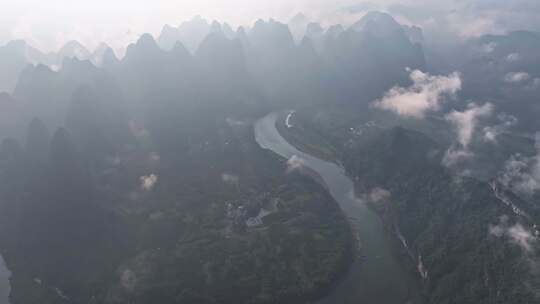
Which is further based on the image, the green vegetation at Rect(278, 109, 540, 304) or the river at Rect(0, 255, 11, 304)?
the river at Rect(0, 255, 11, 304)

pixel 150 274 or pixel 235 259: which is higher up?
pixel 150 274

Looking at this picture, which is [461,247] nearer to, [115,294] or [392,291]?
[392,291]

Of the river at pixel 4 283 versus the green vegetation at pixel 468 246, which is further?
the river at pixel 4 283

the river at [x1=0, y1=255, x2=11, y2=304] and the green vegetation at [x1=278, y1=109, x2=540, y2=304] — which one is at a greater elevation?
the river at [x1=0, y1=255, x2=11, y2=304]

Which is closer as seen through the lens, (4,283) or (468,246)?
(468,246)

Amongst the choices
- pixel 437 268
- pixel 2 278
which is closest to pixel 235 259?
pixel 437 268

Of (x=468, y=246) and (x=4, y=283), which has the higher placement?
(x=4, y=283)

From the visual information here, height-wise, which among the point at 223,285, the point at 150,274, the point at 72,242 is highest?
the point at 72,242

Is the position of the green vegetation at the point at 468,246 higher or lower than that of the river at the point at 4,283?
lower
